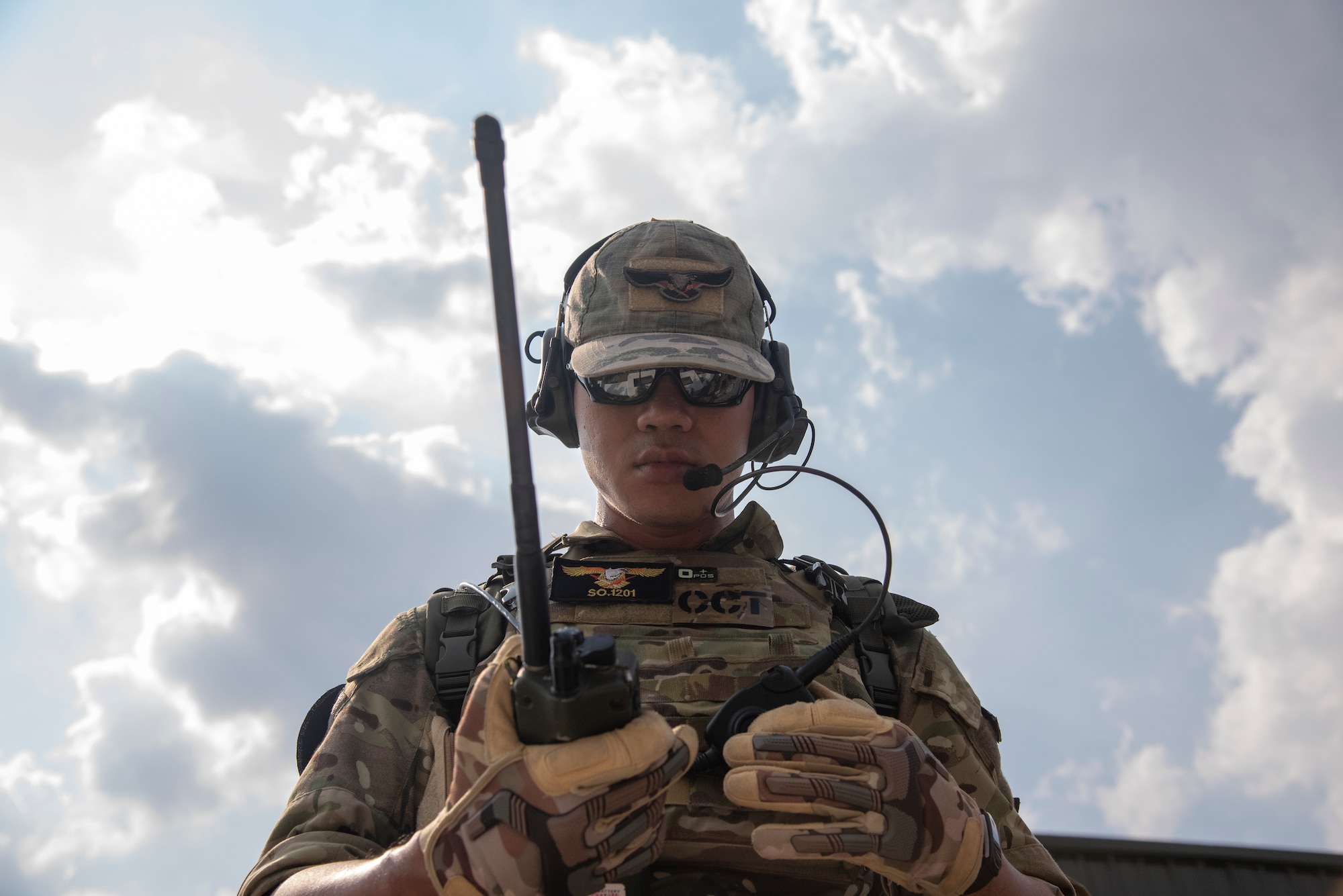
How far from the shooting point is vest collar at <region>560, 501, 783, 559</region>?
12.4 feet

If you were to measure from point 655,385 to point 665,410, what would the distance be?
11 centimetres

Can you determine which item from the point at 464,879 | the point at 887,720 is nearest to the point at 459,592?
the point at 464,879

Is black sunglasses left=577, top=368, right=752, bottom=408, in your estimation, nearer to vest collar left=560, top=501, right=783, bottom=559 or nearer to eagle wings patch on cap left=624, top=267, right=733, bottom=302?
eagle wings patch on cap left=624, top=267, right=733, bottom=302

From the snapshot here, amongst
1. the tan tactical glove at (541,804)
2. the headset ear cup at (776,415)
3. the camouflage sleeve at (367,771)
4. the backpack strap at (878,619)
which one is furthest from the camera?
the headset ear cup at (776,415)

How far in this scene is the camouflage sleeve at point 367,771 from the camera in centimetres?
256

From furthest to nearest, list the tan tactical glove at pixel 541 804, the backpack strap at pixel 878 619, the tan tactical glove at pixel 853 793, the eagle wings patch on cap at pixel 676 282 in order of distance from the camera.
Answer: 1. the eagle wings patch on cap at pixel 676 282
2. the backpack strap at pixel 878 619
3. the tan tactical glove at pixel 853 793
4. the tan tactical glove at pixel 541 804

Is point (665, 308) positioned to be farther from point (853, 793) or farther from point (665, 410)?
point (853, 793)

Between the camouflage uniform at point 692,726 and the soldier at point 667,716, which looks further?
the camouflage uniform at point 692,726

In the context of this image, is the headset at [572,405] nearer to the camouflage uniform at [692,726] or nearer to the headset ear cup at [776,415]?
the headset ear cup at [776,415]

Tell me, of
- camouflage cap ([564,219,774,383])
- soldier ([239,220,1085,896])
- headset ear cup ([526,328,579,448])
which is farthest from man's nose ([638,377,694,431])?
headset ear cup ([526,328,579,448])

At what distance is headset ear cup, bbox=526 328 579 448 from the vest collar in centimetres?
46

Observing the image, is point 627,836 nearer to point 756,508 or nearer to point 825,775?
point 825,775

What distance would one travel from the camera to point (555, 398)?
3.94 meters

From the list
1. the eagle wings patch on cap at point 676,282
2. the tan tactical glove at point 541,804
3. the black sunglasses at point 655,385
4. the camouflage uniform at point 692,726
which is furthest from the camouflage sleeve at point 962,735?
the eagle wings patch on cap at point 676,282
